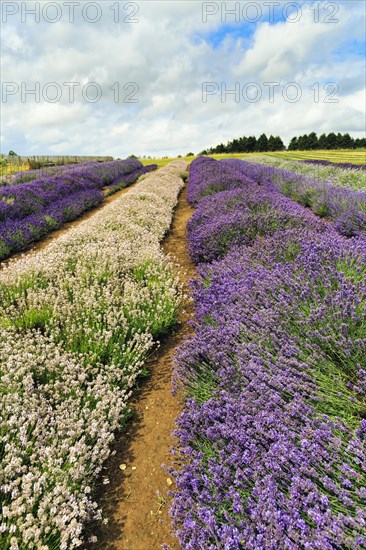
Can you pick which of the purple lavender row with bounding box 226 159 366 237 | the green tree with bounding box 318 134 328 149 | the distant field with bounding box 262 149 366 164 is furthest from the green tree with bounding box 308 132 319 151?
the purple lavender row with bounding box 226 159 366 237

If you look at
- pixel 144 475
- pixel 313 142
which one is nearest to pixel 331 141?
pixel 313 142

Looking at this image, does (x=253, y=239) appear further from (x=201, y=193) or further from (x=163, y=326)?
(x=201, y=193)

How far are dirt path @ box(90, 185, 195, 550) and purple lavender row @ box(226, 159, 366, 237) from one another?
485 centimetres

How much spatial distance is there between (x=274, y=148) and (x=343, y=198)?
55485 millimetres

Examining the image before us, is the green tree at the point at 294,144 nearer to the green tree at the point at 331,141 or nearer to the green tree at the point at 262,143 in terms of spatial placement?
the green tree at the point at 262,143

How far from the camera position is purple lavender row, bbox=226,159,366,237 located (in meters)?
6.82

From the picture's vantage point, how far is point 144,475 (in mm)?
2312

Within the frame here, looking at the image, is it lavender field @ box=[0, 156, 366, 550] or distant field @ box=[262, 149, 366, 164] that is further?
distant field @ box=[262, 149, 366, 164]

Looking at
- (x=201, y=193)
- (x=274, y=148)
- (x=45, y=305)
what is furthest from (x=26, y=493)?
(x=274, y=148)

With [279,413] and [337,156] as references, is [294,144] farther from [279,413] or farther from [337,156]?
[279,413]

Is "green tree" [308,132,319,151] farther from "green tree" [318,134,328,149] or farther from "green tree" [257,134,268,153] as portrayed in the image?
"green tree" [257,134,268,153]

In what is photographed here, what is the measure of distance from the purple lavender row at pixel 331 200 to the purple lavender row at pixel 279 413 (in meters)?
3.79

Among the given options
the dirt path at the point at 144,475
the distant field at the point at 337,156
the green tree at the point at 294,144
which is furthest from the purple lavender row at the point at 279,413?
the green tree at the point at 294,144

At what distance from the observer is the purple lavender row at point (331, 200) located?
269 inches
